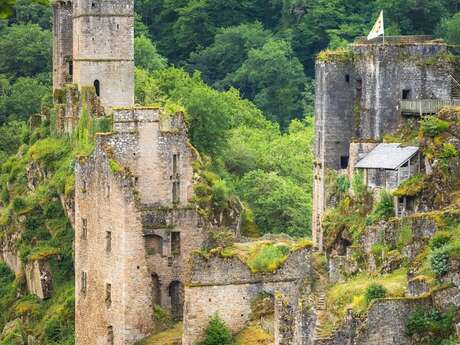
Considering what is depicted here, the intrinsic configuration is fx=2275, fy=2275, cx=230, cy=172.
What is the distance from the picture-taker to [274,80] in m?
116

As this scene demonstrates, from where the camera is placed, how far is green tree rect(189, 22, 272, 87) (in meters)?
117

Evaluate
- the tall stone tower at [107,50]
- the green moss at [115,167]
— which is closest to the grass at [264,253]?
the green moss at [115,167]

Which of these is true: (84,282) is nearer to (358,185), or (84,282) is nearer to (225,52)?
(358,185)

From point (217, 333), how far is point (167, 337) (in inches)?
187

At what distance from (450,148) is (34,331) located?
1901 centimetres

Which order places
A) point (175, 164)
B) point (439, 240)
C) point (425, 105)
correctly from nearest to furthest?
point (439, 240), point (425, 105), point (175, 164)

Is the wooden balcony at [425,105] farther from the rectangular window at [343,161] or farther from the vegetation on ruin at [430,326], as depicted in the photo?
the vegetation on ruin at [430,326]

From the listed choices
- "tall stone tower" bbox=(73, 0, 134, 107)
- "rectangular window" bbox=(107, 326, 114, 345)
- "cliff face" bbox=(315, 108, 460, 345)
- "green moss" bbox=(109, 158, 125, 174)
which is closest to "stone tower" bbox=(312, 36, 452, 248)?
"cliff face" bbox=(315, 108, 460, 345)

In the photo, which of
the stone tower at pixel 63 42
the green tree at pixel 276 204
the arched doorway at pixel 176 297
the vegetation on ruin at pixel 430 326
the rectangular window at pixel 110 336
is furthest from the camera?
the stone tower at pixel 63 42

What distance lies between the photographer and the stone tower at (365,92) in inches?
2847

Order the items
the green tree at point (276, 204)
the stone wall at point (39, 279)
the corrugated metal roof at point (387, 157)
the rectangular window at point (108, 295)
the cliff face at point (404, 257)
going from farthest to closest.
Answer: the green tree at point (276, 204) < the stone wall at point (39, 279) < the rectangular window at point (108, 295) < the corrugated metal roof at point (387, 157) < the cliff face at point (404, 257)

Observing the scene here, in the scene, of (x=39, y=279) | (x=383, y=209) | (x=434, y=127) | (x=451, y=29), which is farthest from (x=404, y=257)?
(x=451, y=29)

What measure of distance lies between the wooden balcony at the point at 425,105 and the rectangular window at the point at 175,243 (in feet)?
27.0

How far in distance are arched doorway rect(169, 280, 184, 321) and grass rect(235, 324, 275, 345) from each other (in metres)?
6.21
